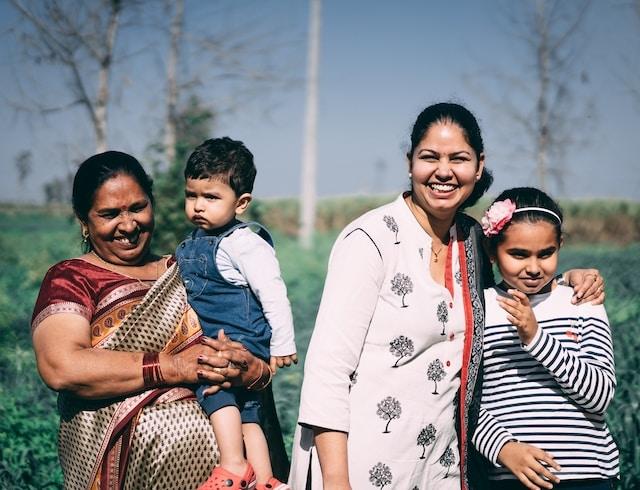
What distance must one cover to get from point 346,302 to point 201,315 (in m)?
0.65

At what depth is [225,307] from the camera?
2453 millimetres

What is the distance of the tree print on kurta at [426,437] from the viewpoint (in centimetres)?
213

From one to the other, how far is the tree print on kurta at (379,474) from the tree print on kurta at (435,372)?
28cm

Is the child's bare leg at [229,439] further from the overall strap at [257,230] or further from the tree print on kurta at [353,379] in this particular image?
the overall strap at [257,230]

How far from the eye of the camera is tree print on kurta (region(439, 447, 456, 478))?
7.28ft

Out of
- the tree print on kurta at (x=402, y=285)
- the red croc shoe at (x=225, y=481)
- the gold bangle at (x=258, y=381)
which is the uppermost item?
the tree print on kurta at (x=402, y=285)

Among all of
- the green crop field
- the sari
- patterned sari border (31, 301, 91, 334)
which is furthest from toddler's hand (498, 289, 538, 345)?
the green crop field

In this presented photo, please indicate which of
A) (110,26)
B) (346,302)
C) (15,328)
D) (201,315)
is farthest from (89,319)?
(110,26)

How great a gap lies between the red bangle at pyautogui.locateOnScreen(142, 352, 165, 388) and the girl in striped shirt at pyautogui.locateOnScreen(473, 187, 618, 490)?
3.58 feet

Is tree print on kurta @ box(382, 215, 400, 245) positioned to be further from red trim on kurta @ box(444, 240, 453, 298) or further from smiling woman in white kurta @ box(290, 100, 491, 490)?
red trim on kurta @ box(444, 240, 453, 298)

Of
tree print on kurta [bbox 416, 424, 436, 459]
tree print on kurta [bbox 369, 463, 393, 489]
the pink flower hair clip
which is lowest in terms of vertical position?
tree print on kurta [bbox 369, 463, 393, 489]

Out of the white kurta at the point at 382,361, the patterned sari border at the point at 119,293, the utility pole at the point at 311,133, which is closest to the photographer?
the white kurta at the point at 382,361

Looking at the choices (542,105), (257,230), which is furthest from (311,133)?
(257,230)

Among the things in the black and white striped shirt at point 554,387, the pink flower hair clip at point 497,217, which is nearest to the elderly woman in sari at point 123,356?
the black and white striped shirt at point 554,387
